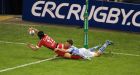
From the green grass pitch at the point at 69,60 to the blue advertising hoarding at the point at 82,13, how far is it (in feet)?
1.89

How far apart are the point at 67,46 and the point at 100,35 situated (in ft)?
23.3

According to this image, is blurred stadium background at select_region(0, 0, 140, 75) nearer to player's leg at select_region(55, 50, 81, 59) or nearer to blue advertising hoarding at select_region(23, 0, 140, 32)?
player's leg at select_region(55, 50, 81, 59)

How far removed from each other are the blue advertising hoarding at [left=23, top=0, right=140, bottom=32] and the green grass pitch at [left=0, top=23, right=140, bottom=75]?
58 cm

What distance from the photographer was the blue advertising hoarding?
26484mm

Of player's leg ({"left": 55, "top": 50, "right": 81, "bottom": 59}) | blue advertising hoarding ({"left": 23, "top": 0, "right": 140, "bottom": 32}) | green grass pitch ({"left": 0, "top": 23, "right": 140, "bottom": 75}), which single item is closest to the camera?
green grass pitch ({"left": 0, "top": 23, "right": 140, "bottom": 75})

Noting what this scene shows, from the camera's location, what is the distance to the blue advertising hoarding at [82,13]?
26484mm

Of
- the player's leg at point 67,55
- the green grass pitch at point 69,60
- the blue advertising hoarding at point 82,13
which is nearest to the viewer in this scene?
the green grass pitch at point 69,60

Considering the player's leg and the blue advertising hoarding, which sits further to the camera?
the blue advertising hoarding

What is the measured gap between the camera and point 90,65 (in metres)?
17.6

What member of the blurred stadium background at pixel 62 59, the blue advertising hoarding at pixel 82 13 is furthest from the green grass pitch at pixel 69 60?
the blue advertising hoarding at pixel 82 13

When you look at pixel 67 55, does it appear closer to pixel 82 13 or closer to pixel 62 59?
pixel 62 59

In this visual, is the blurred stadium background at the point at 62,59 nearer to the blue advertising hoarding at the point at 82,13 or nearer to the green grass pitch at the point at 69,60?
the green grass pitch at the point at 69,60

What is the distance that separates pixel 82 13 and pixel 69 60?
9.36m

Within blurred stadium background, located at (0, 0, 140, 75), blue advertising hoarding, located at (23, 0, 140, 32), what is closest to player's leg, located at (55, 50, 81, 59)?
blurred stadium background, located at (0, 0, 140, 75)
